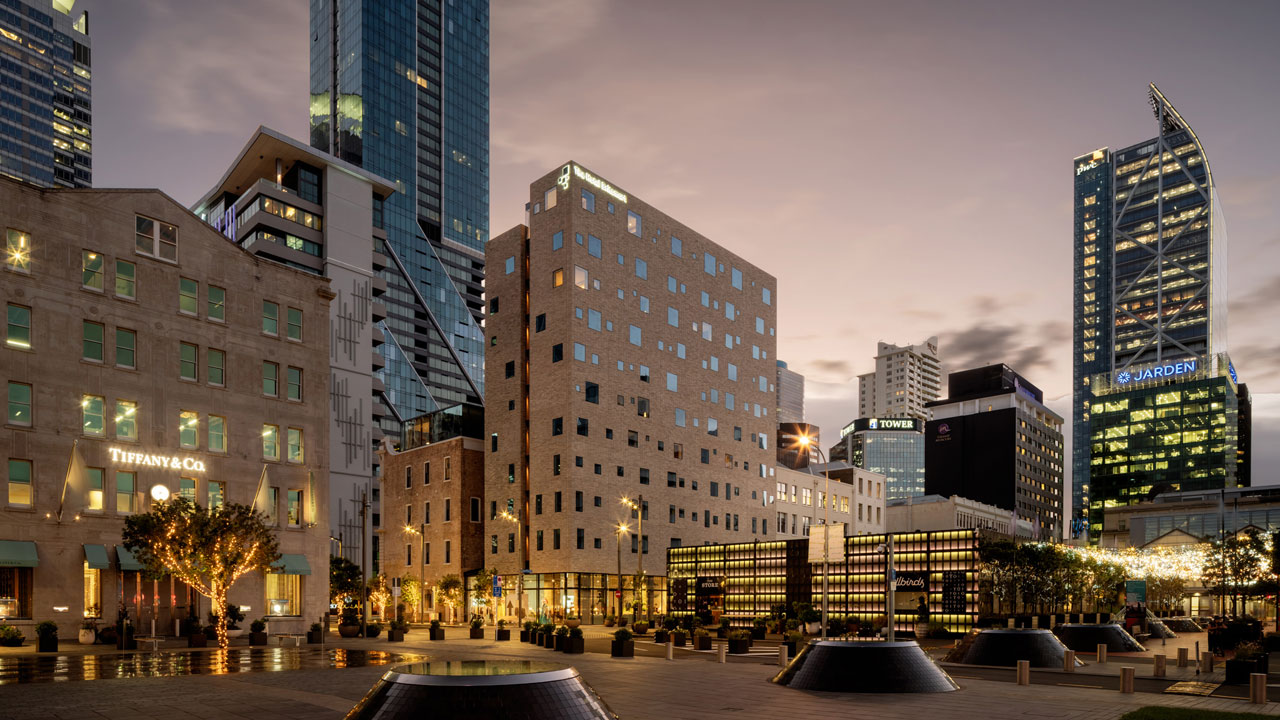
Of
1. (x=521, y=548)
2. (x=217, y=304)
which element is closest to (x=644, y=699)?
(x=217, y=304)

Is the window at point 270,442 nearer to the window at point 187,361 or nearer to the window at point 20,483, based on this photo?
the window at point 187,361

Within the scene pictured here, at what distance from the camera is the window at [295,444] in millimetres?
58594

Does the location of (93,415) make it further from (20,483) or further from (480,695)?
(480,695)

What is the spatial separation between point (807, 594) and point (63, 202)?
67.5 m

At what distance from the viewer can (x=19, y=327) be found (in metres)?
47.1

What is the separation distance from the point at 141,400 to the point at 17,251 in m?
9.69

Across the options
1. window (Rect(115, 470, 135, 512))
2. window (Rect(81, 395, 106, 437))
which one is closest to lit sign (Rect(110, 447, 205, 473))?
window (Rect(115, 470, 135, 512))

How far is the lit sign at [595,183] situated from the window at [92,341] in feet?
179

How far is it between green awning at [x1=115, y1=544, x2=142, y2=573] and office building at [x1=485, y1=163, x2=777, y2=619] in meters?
47.7

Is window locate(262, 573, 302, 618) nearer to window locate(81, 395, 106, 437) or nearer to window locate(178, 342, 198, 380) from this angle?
window locate(178, 342, 198, 380)

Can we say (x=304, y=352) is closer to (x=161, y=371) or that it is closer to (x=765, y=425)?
(x=161, y=371)

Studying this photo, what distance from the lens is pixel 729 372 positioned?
389 ft

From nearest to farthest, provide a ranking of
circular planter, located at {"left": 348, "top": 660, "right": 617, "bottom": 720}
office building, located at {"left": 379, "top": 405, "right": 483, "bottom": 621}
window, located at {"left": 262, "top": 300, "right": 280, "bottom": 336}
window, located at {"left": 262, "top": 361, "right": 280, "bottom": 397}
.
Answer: circular planter, located at {"left": 348, "top": 660, "right": 617, "bottom": 720} < window, located at {"left": 262, "top": 361, "right": 280, "bottom": 397} < window, located at {"left": 262, "top": 300, "right": 280, "bottom": 336} < office building, located at {"left": 379, "top": 405, "right": 483, "bottom": 621}

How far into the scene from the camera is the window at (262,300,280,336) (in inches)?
2292
